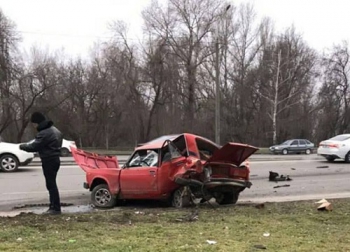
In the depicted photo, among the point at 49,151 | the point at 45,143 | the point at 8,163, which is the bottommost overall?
the point at 8,163

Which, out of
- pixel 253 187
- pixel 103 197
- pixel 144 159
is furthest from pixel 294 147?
pixel 103 197

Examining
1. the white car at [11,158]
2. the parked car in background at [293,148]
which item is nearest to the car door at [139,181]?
the white car at [11,158]

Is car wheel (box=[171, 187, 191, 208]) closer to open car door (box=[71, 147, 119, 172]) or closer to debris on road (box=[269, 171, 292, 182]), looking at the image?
open car door (box=[71, 147, 119, 172])

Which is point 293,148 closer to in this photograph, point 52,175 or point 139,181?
point 139,181

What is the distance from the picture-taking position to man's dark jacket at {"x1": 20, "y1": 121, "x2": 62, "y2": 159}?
8.48 meters

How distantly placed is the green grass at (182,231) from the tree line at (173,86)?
1610 inches

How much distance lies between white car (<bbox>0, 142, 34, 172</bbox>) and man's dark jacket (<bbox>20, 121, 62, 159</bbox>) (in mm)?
9847

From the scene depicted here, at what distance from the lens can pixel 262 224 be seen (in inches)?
286

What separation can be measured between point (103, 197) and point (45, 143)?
2.59m

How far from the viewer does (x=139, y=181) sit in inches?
398

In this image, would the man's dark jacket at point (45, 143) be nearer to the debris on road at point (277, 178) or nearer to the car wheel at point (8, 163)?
the debris on road at point (277, 178)

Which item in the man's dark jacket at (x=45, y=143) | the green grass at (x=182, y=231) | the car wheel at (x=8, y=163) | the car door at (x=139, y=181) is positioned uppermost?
the man's dark jacket at (x=45, y=143)

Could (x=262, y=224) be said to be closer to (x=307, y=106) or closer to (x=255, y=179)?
(x=255, y=179)

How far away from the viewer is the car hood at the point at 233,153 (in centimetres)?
968
